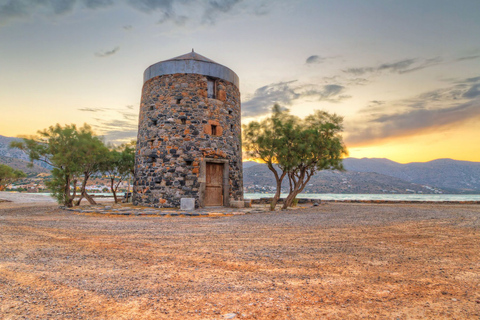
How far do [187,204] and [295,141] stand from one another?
641cm

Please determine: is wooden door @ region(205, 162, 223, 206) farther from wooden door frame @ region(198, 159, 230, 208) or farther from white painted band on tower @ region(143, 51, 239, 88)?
white painted band on tower @ region(143, 51, 239, 88)

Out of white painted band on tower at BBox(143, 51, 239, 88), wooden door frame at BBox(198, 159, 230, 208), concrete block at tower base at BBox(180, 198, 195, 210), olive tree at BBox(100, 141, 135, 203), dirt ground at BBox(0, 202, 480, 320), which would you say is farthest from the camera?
olive tree at BBox(100, 141, 135, 203)

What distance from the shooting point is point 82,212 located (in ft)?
40.9

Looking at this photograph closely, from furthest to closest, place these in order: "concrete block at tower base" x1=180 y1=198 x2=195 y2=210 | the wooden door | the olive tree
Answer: the olive tree
the wooden door
"concrete block at tower base" x1=180 y1=198 x2=195 y2=210

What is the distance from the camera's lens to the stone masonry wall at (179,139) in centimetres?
1453

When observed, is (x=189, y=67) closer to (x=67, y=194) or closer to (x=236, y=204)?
(x=236, y=204)

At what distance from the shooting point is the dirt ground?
2689mm

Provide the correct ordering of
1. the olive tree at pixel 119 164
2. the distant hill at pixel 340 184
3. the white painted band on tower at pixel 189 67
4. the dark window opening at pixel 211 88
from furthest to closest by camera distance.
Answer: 1. the distant hill at pixel 340 184
2. the olive tree at pixel 119 164
3. the dark window opening at pixel 211 88
4. the white painted band on tower at pixel 189 67

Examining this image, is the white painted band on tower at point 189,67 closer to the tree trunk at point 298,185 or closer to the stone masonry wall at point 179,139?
the stone masonry wall at point 179,139

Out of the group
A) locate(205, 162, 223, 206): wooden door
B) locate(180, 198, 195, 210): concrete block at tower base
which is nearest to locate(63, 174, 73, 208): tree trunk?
locate(180, 198, 195, 210): concrete block at tower base

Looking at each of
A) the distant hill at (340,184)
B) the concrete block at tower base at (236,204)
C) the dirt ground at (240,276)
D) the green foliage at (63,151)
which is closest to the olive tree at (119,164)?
the green foliage at (63,151)

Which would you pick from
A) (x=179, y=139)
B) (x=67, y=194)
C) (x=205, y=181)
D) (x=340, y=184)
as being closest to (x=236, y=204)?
(x=205, y=181)

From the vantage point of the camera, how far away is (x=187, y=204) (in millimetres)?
13453

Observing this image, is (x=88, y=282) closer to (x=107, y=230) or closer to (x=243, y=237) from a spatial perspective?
(x=243, y=237)
